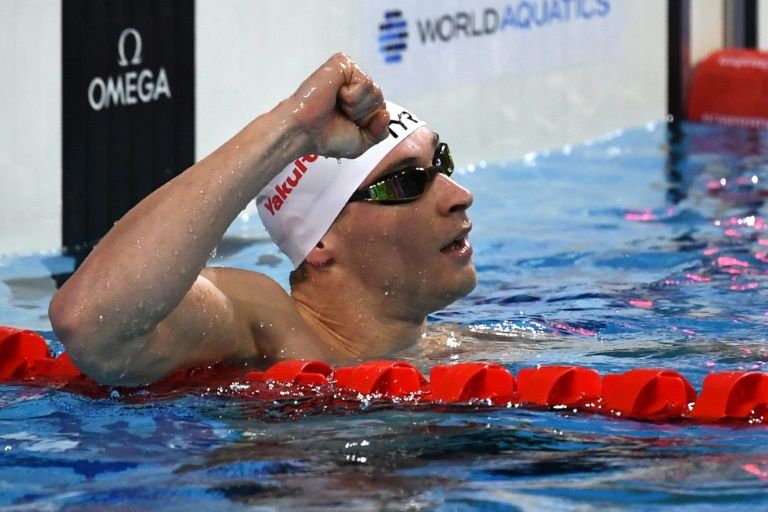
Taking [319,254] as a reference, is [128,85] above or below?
above

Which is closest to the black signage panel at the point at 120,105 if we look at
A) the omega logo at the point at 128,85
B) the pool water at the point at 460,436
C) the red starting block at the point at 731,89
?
the omega logo at the point at 128,85

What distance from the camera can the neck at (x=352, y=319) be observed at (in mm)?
3039

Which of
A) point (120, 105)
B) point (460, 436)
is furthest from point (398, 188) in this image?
point (120, 105)

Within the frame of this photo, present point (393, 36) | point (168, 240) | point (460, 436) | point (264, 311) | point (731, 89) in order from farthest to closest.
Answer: point (731, 89) < point (393, 36) < point (264, 311) < point (460, 436) < point (168, 240)

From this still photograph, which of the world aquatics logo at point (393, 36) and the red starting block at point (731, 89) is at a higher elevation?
the world aquatics logo at point (393, 36)

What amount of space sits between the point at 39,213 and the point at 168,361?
2.31 m

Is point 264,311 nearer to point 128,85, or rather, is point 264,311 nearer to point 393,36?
point 128,85

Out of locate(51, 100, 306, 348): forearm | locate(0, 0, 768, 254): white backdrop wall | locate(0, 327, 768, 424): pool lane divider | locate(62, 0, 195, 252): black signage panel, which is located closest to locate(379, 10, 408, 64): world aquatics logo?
locate(0, 0, 768, 254): white backdrop wall

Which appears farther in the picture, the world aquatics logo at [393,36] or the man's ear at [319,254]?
the world aquatics logo at [393,36]

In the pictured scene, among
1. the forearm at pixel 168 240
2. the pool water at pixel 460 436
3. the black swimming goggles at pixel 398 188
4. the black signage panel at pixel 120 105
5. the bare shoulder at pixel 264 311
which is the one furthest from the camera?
the black signage panel at pixel 120 105

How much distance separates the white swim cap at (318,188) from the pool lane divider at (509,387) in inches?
16.8

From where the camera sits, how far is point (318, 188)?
3.00 metres

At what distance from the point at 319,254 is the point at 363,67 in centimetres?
303

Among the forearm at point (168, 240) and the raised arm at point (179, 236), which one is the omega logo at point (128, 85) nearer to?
the raised arm at point (179, 236)
